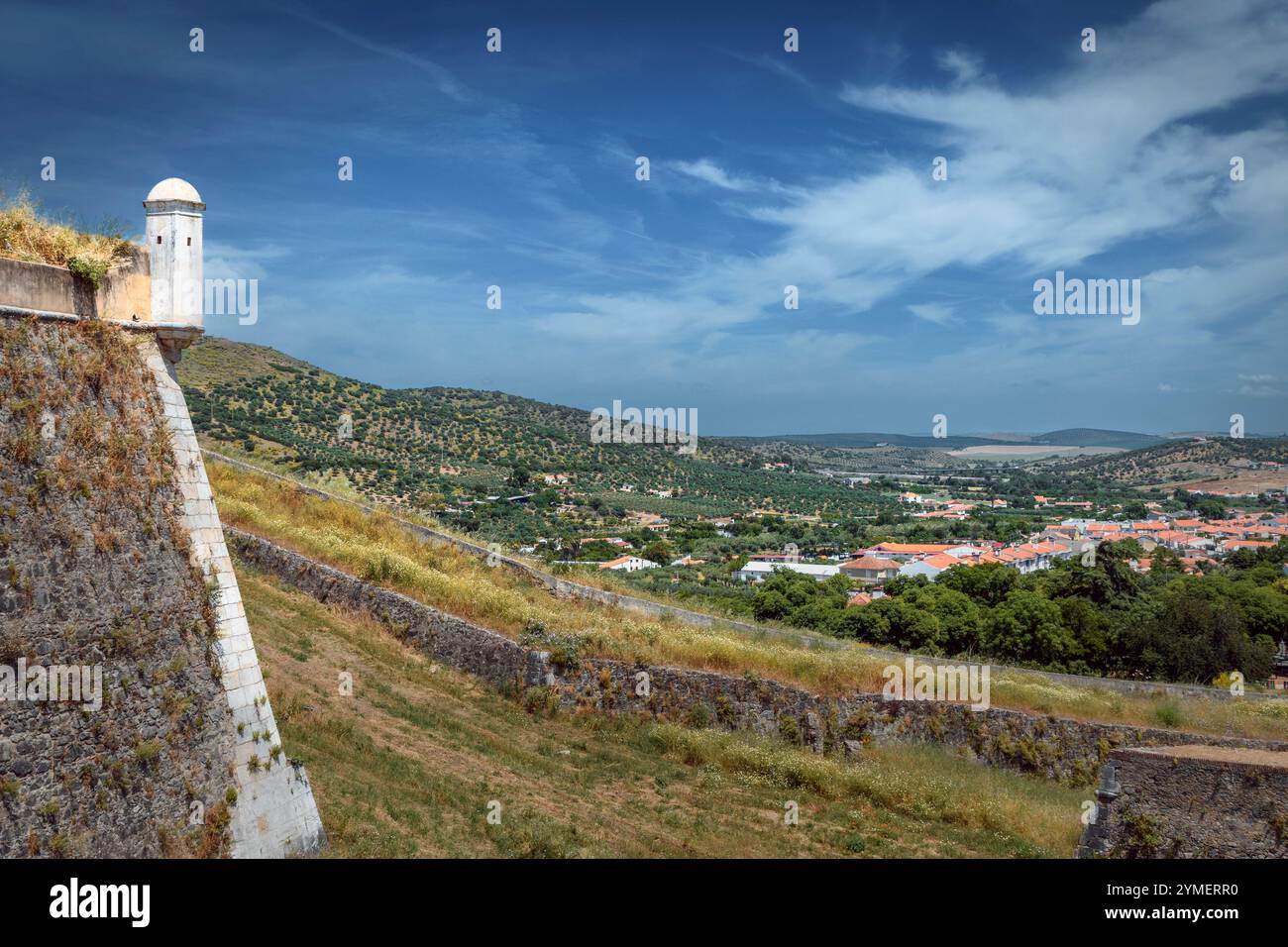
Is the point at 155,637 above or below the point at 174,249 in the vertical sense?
below

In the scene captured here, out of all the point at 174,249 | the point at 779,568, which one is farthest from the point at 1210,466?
the point at 174,249

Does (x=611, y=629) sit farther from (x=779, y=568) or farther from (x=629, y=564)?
(x=779, y=568)

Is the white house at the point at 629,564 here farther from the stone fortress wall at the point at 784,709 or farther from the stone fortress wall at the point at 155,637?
the stone fortress wall at the point at 155,637

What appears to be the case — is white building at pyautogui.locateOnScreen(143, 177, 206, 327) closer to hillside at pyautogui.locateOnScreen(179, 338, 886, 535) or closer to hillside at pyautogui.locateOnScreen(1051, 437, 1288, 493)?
hillside at pyautogui.locateOnScreen(179, 338, 886, 535)

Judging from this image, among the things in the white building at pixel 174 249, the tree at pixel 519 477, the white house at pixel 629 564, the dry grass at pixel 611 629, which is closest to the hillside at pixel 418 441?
the tree at pixel 519 477

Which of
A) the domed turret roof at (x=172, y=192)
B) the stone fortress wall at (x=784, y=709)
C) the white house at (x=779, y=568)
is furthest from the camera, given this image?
the white house at (x=779, y=568)

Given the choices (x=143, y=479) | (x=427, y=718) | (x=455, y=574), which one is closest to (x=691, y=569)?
(x=455, y=574)
